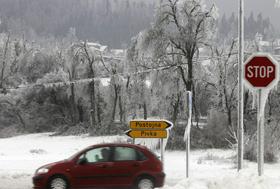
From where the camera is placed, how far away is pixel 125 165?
1472 cm

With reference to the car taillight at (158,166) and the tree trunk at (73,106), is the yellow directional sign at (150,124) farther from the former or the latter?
the tree trunk at (73,106)

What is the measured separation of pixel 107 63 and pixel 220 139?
29125mm

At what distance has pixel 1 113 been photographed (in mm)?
67188

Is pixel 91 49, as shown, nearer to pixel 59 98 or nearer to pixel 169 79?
pixel 59 98

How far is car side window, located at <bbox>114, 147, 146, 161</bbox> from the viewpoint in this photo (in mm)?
14852

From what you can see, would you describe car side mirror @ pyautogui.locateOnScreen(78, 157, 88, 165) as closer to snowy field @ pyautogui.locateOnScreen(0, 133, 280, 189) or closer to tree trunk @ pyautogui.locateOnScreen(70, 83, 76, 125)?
snowy field @ pyautogui.locateOnScreen(0, 133, 280, 189)

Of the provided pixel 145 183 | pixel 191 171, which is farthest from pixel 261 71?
Answer: pixel 191 171

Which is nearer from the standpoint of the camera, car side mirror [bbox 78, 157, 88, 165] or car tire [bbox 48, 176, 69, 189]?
car tire [bbox 48, 176, 69, 189]

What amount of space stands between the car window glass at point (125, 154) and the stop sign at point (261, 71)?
5944mm

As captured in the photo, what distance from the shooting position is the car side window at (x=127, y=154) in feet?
48.7

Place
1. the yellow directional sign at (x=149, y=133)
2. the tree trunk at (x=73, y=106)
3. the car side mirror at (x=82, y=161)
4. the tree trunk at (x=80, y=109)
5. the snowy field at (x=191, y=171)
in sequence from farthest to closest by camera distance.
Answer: the tree trunk at (x=80, y=109) → the tree trunk at (x=73, y=106) → the yellow directional sign at (x=149, y=133) → the car side mirror at (x=82, y=161) → the snowy field at (x=191, y=171)

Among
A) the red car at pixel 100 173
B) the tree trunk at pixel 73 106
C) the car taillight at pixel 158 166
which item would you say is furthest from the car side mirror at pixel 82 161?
the tree trunk at pixel 73 106

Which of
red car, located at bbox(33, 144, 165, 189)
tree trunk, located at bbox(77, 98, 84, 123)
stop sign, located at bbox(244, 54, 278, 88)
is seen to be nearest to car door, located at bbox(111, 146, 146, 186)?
red car, located at bbox(33, 144, 165, 189)

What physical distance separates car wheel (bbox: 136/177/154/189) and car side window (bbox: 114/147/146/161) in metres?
0.60
